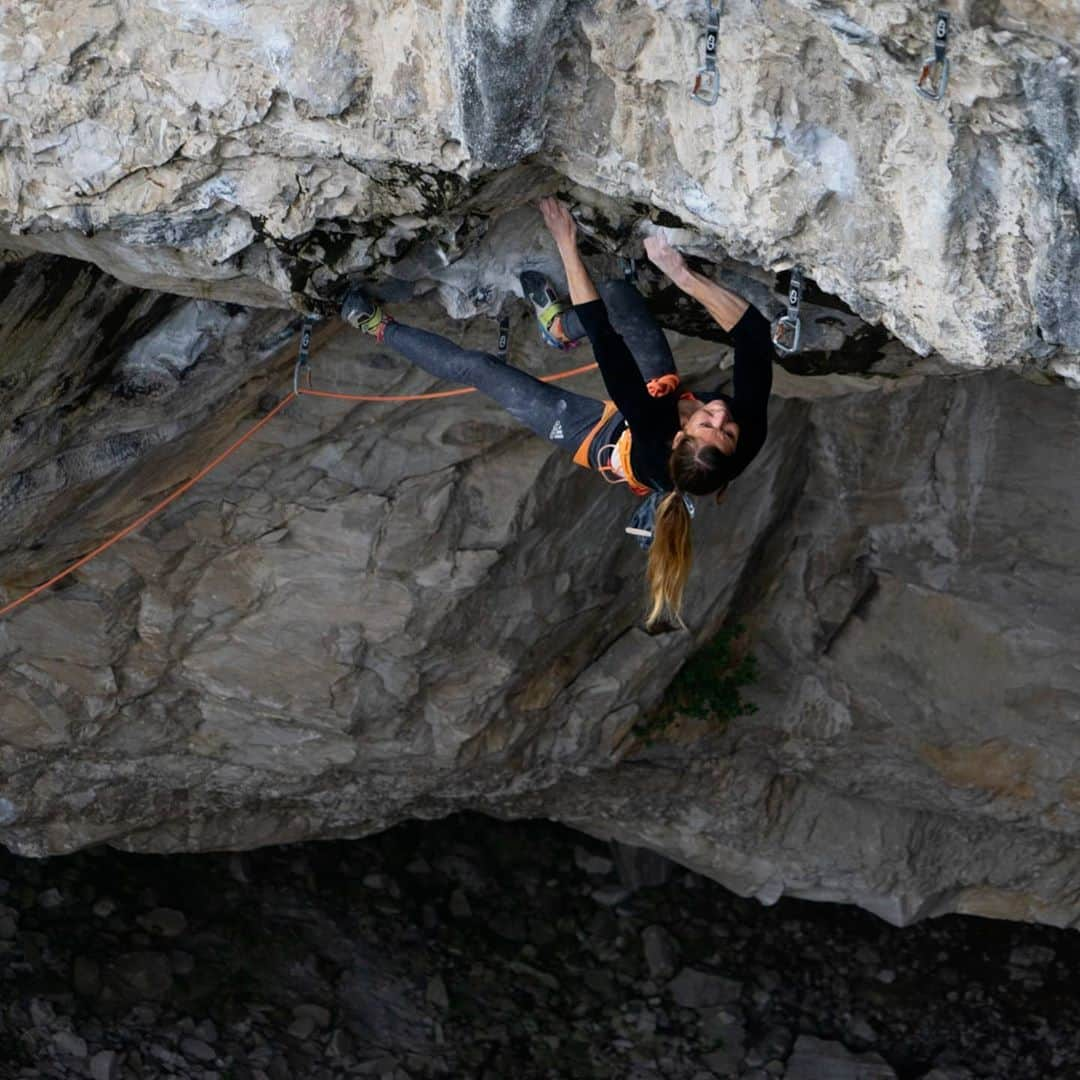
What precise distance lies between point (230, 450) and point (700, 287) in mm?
2645

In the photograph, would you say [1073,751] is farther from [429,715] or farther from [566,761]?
[429,715]

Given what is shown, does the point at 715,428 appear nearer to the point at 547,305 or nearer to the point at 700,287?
the point at 700,287

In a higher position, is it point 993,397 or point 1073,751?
point 993,397

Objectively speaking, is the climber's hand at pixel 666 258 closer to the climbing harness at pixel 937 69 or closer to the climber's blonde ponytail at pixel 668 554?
the climber's blonde ponytail at pixel 668 554

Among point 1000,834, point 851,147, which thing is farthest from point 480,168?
point 1000,834

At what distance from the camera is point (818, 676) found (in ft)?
27.8

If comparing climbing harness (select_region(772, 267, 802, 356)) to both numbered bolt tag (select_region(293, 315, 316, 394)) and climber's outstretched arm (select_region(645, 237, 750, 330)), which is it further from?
numbered bolt tag (select_region(293, 315, 316, 394))

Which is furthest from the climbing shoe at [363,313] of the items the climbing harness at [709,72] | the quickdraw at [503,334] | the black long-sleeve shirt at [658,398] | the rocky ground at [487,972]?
the rocky ground at [487,972]

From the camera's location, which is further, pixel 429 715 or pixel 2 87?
pixel 429 715

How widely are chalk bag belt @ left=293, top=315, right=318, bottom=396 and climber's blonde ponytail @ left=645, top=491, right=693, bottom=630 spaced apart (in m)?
1.57

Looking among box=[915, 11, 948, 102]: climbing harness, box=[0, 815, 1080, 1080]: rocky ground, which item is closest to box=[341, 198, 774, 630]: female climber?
box=[915, 11, 948, 102]: climbing harness

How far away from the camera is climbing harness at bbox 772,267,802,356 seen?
4914mm

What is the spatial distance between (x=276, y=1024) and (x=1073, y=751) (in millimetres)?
5021

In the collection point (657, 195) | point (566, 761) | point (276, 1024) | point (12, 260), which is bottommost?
point (276, 1024)
